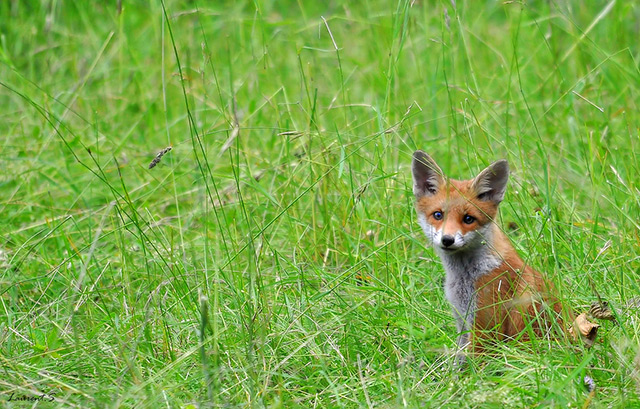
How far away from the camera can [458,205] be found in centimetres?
368

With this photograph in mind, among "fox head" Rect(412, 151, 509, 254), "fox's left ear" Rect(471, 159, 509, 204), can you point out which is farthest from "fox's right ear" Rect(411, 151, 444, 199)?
"fox's left ear" Rect(471, 159, 509, 204)

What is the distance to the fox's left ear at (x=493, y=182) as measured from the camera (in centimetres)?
369

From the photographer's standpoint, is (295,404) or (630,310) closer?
(295,404)

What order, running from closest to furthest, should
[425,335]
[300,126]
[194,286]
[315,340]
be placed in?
[425,335], [315,340], [194,286], [300,126]

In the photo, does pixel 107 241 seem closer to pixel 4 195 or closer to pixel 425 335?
pixel 4 195

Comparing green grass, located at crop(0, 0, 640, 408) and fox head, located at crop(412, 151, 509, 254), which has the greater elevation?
fox head, located at crop(412, 151, 509, 254)

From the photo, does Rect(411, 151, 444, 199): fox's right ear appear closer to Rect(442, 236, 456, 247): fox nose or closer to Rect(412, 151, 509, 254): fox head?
Rect(412, 151, 509, 254): fox head

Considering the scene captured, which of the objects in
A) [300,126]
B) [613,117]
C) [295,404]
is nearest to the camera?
[295,404]

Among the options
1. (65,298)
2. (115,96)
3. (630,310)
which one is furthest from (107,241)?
(630,310)

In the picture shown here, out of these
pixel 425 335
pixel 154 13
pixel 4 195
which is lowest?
pixel 4 195

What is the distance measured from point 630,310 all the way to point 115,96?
4.42 meters

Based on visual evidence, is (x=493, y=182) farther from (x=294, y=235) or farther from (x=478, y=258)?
(x=294, y=235)

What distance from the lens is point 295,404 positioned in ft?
9.62

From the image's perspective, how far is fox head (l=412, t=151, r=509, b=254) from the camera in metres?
3.62
